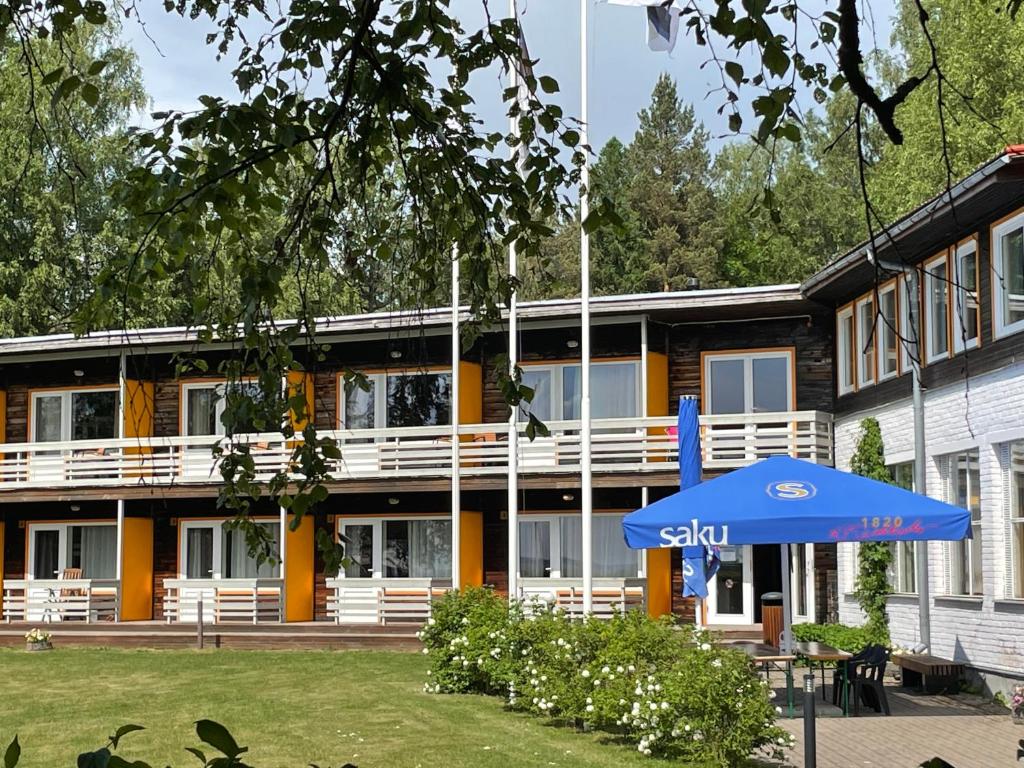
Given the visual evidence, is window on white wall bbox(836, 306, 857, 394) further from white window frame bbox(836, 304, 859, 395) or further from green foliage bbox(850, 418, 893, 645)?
green foliage bbox(850, 418, 893, 645)

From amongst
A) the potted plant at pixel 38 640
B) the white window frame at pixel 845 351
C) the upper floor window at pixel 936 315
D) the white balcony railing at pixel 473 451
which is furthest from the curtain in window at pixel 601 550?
the potted plant at pixel 38 640

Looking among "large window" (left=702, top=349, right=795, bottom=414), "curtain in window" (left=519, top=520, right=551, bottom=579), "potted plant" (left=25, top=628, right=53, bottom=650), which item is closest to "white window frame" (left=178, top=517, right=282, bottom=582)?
"potted plant" (left=25, top=628, right=53, bottom=650)

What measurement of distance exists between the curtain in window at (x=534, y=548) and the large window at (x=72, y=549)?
27.5 feet

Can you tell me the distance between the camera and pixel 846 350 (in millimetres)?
23078

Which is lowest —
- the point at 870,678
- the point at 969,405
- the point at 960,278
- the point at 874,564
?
the point at 870,678

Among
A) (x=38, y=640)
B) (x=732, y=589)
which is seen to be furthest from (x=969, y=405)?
(x=38, y=640)

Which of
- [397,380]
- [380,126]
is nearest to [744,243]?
[397,380]

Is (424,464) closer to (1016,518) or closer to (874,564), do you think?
(874,564)

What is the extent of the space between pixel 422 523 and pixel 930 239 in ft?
38.7

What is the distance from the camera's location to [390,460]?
25375mm

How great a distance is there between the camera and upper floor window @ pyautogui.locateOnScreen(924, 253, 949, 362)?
1827 cm

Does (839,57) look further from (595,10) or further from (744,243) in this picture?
(744,243)

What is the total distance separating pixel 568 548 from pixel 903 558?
7344 mm

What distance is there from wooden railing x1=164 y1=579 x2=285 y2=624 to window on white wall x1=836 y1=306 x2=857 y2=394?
10.5 m
